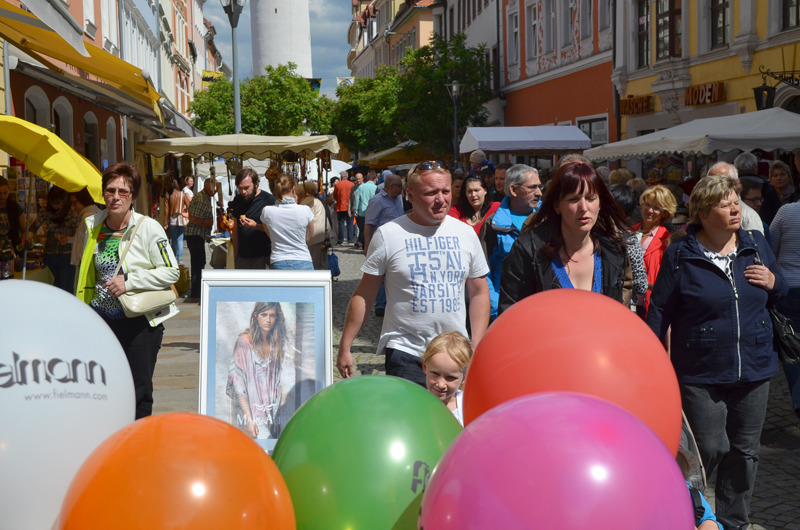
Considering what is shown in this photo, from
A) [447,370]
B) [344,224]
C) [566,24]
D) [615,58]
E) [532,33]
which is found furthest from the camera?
[532,33]

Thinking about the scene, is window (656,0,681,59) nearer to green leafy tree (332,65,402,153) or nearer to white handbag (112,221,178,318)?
white handbag (112,221,178,318)

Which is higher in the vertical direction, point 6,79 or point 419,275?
point 6,79

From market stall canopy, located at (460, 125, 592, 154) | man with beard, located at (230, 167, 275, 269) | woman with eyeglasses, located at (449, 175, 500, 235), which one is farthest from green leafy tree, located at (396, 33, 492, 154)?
woman with eyeglasses, located at (449, 175, 500, 235)

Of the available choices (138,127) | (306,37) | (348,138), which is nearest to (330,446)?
(138,127)

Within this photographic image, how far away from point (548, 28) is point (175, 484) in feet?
97.5

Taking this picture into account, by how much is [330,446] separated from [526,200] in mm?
4206

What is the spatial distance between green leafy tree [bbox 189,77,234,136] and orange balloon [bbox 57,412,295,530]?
119 feet

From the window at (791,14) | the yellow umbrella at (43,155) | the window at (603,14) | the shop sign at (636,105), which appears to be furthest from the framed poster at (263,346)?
the window at (603,14)

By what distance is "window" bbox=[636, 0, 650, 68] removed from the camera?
22.1m

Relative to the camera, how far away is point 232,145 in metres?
13.3

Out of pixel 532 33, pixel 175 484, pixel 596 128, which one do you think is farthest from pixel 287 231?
pixel 532 33

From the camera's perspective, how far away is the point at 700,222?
4504mm

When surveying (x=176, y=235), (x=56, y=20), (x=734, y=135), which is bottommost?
(x=176, y=235)

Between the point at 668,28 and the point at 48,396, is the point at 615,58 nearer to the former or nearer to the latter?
the point at 668,28
